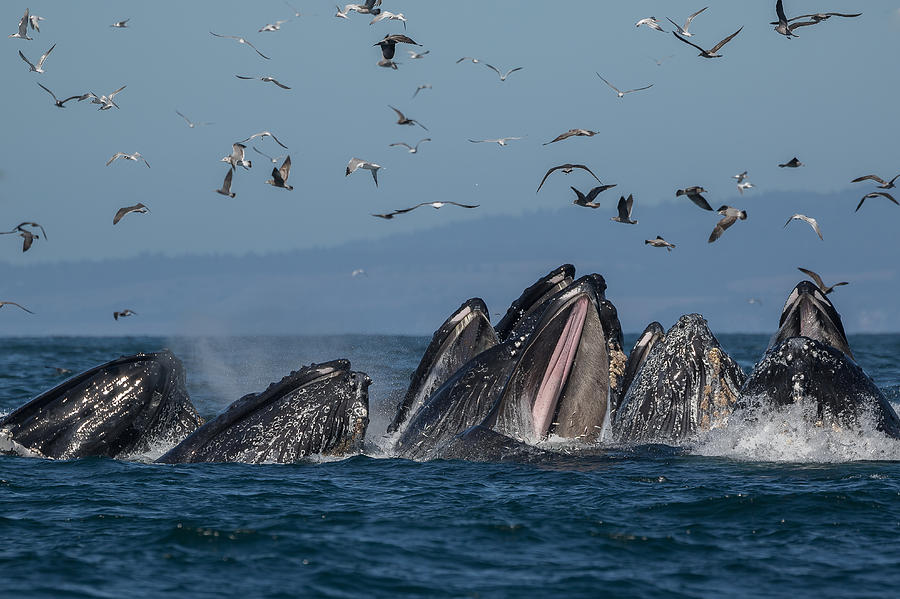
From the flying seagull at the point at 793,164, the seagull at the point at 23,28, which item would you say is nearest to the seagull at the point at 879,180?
the flying seagull at the point at 793,164

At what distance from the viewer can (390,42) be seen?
795 inches

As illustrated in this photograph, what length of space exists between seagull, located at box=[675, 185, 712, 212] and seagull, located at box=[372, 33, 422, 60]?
4.77m

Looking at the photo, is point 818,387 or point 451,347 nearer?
point 818,387

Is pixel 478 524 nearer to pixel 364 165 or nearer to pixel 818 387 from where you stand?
pixel 818 387

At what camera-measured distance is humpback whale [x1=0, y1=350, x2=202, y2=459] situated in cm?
1365

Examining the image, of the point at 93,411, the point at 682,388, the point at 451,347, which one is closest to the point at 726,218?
the point at 682,388

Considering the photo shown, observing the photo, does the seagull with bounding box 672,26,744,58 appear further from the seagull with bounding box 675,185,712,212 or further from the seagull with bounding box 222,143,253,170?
the seagull with bounding box 222,143,253,170

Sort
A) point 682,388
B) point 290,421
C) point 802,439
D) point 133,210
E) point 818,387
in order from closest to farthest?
point 818,387 < point 802,439 < point 290,421 < point 682,388 < point 133,210

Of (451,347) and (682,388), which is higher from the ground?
(451,347)

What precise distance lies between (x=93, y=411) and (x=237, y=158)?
7.76 metres

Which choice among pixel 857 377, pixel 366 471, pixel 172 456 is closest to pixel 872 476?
pixel 857 377

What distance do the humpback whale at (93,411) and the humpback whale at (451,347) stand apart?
2.92m

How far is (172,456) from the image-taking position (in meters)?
13.8

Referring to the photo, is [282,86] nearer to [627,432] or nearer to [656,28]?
[656,28]
